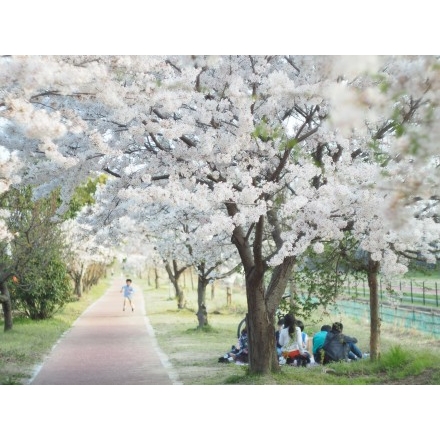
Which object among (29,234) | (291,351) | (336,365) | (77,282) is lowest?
(336,365)

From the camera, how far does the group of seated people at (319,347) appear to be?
7086mm

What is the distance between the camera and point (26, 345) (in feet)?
24.9

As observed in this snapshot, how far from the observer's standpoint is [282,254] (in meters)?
5.25

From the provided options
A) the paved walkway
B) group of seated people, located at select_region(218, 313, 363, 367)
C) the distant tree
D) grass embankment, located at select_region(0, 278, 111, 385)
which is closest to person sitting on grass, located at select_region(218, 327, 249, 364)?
group of seated people, located at select_region(218, 313, 363, 367)

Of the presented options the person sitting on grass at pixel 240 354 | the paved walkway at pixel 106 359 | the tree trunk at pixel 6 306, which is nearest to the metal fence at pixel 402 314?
the person sitting on grass at pixel 240 354

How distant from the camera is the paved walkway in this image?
6270 millimetres

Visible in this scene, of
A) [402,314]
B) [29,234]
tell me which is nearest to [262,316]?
[402,314]

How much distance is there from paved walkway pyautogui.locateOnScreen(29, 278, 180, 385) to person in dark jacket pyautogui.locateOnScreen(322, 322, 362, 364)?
162cm

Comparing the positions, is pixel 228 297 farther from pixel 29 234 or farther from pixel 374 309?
pixel 374 309

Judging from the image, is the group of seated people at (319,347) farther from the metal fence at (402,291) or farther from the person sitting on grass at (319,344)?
the metal fence at (402,291)

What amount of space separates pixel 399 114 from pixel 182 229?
18.2 ft

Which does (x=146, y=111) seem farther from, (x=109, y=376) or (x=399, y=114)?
(x=109, y=376)

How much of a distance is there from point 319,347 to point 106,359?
7.22 feet
